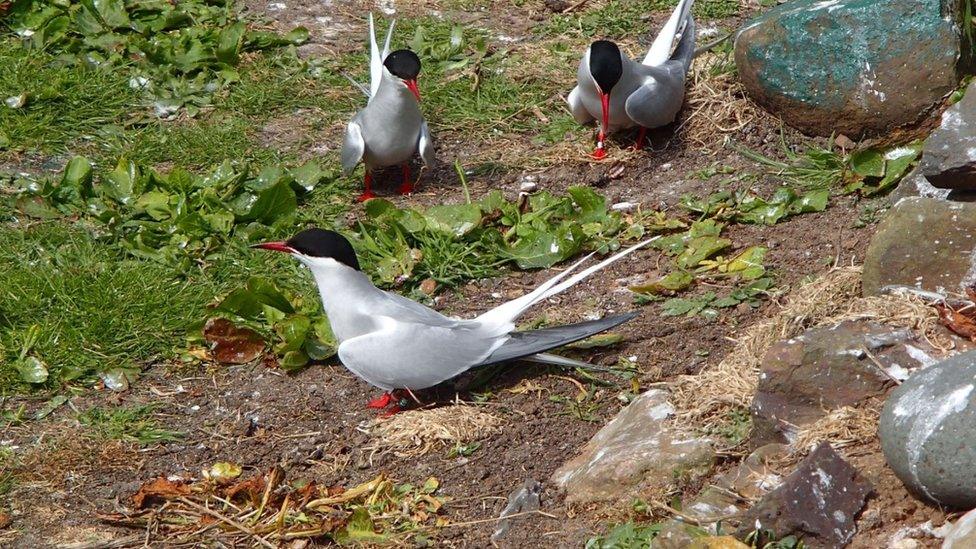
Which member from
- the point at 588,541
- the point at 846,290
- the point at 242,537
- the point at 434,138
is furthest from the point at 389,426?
the point at 434,138

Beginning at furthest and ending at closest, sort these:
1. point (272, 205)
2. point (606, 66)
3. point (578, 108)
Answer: point (578, 108), point (606, 66), point (272, 205)

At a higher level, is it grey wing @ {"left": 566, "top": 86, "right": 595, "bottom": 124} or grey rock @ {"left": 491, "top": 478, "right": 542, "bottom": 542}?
grey rock @ {"left": 491, "top": 478, "right": 542, "bottom": 542}

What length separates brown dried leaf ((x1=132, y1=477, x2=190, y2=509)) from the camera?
390cm

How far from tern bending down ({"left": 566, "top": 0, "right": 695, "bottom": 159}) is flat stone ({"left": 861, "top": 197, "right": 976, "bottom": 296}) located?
2.32 metres

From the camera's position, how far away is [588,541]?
3355 millimetres

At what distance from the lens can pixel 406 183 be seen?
6184mm

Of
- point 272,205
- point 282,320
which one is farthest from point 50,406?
point 272,205

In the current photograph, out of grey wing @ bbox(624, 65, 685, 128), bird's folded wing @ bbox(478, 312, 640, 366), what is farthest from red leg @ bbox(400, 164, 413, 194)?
bird's folded wing @ bbox(478, 312, 640, 366)

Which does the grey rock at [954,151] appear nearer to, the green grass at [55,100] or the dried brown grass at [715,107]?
the dried brown grass at [715,107]

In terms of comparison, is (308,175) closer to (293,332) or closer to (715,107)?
(293,332)

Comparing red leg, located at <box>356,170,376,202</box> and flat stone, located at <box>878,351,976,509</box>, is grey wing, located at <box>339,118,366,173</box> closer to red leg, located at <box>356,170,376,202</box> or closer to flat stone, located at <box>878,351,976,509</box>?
red leg, located at <box>356,170,376,202</box>

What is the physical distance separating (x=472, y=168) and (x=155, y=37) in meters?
2.50

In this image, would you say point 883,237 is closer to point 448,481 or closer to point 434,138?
point 448,481

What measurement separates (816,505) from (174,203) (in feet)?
12.5
